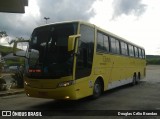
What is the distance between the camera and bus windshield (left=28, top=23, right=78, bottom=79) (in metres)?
10.2

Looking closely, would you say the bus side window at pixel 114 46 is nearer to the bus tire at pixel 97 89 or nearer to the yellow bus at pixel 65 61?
the yellow bus at pixel 65 61

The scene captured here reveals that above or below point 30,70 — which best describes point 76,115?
below

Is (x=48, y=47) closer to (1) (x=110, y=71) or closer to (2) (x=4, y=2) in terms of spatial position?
(1) (x=110, y=71)

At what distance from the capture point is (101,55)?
13367 mm

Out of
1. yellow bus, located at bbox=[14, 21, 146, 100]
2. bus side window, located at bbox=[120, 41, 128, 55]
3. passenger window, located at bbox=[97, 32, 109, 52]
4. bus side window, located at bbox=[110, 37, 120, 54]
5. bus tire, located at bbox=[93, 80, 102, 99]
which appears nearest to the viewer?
yellow bus, located at bbox=[14, 21, 146, 100]

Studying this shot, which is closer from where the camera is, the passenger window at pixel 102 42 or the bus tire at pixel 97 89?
the bus tire at pixel 97 89

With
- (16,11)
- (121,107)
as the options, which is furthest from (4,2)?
(121,107)

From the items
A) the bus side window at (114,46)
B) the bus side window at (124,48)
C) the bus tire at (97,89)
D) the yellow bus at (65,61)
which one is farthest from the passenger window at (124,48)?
the bus tire at (97,89)

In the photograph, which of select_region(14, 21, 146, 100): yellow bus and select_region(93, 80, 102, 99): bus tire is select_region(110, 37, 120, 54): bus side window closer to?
select_region(14, 21, 146, 100): yellow bus

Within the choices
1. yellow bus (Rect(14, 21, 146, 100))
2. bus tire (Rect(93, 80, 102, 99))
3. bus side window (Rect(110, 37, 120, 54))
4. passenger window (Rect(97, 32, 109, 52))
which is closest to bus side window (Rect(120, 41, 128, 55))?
bus side window (Rect(110, 37, 120, 54))

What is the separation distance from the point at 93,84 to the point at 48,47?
9.06 feet

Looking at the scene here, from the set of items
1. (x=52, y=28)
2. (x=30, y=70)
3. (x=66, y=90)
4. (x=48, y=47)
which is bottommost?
(x=66, y=90)

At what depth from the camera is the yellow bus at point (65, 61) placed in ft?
33.1

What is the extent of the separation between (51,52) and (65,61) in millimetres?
694
